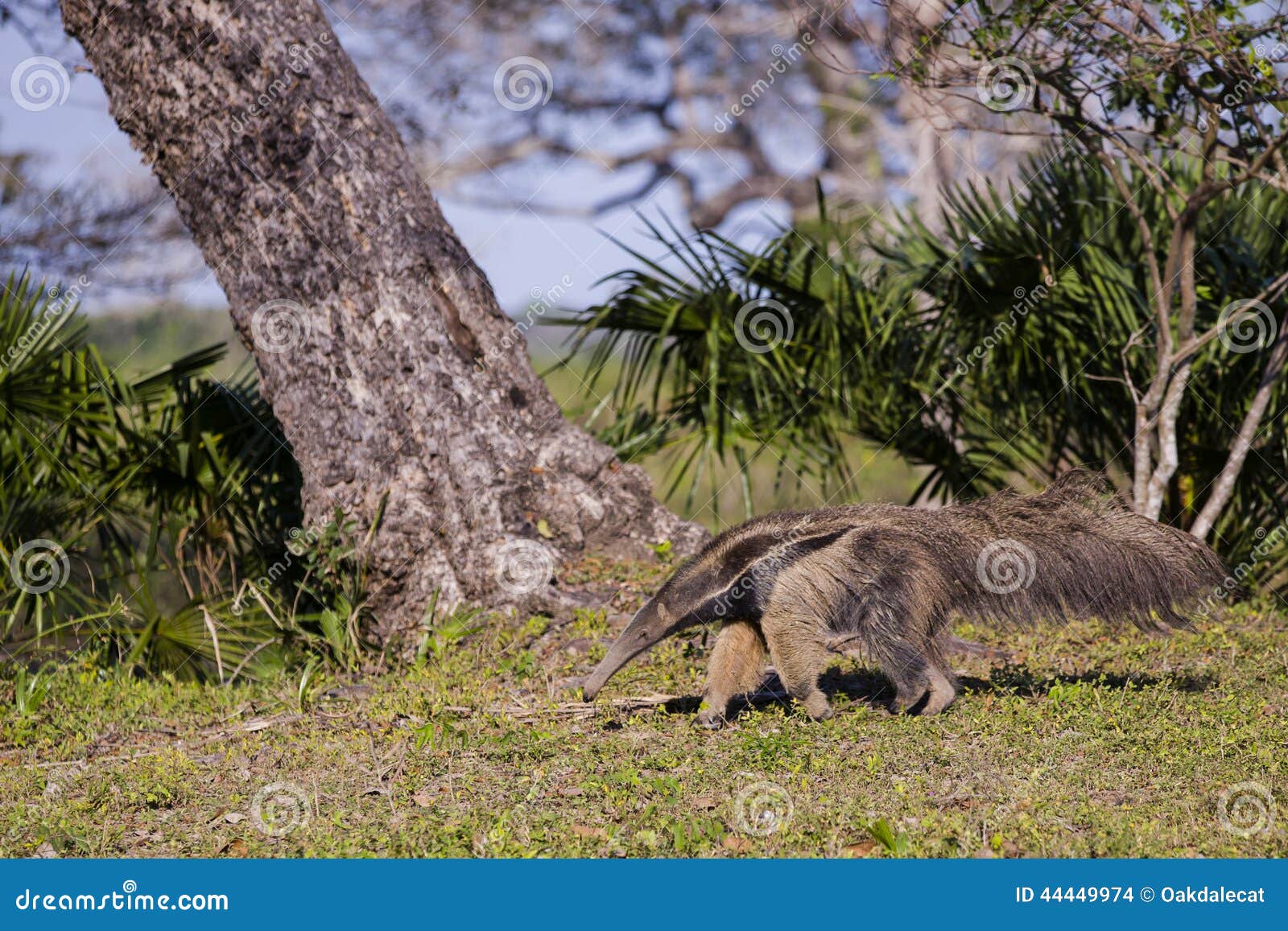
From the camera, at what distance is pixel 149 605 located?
7555mm

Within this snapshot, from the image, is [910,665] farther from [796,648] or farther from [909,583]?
[796,648]

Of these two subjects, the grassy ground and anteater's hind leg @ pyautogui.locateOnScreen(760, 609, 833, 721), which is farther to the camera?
anteater's hind leg @ pyautogui.locateOnScreen(760, 609, 833, 721)

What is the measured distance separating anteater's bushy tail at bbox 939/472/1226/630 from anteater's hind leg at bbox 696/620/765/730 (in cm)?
90

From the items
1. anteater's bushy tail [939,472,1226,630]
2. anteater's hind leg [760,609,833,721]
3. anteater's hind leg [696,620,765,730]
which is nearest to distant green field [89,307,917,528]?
anteater's bushy tail [939,472,1226,630]

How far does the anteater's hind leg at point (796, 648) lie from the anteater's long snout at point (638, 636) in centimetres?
51

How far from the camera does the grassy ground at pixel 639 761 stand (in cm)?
423

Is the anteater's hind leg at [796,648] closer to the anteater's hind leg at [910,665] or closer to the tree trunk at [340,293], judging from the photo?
the anteater's hind leg at [910,665]

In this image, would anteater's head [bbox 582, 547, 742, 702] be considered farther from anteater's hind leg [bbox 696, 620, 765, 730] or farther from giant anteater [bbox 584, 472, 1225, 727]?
anteater's hind leg [bbox 696, 620, 765, 730]

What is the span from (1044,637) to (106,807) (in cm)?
496

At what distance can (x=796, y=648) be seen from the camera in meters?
5.34

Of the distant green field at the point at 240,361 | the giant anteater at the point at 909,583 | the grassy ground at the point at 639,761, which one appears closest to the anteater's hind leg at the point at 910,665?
the giant anteater at the point at 909,583

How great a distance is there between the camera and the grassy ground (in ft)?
13.9

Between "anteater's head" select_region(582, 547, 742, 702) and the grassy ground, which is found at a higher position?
"anteater's head" select_region(582, 547, 742, 702)

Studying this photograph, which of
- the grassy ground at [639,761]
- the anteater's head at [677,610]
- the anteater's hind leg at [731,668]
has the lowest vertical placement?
the grassy ground at [639,761]
